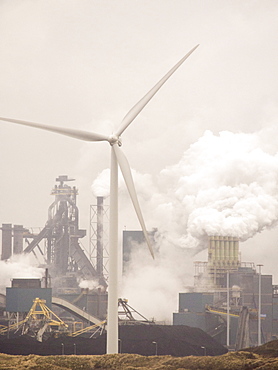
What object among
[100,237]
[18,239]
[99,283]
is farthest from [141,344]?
[18,239]

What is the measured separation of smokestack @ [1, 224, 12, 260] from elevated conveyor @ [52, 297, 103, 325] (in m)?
2.66

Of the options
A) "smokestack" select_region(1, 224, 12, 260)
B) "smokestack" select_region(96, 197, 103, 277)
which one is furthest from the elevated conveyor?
"smokestack" select_region(1, 224, 12, 260)

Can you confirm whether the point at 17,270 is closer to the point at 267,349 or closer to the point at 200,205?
the point at 200,205

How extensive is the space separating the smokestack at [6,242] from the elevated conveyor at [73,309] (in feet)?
8.71

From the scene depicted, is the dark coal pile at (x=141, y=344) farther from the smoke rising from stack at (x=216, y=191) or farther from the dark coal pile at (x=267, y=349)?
the smoke rising from stack at (x=216, y=191)

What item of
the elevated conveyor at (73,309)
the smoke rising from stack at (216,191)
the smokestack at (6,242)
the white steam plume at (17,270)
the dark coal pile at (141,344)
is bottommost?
the dark coal pile at (141,344)

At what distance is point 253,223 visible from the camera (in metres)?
23.2

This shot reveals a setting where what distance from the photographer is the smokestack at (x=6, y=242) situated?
84.4 feet

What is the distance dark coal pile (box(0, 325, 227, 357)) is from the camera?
21.8m

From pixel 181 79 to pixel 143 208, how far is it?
16.2 ft

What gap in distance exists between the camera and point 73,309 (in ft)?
80.4

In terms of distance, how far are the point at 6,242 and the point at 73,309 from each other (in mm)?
3851

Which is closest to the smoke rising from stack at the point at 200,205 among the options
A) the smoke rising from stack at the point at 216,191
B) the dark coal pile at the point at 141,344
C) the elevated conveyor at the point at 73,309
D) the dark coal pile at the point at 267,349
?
the smoke rising from stack at the point at 216,191

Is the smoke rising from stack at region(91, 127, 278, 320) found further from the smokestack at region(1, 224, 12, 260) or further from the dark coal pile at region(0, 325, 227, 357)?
the smokestack at region(1, 224, 12, 260)
